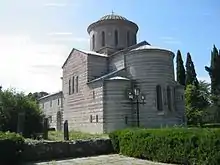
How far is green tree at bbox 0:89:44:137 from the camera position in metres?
20.9

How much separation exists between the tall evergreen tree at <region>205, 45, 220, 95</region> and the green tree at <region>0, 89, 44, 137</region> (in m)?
34.5

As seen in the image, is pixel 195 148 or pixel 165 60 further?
pixel 165 60

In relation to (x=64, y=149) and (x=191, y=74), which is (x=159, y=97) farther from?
(x=191, y=74)

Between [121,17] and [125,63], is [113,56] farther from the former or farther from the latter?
[121,17]

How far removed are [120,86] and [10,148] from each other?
54.9 ft

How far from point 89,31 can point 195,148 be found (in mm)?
27617

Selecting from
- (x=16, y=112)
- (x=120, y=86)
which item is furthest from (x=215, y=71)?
(x=16, y=112)

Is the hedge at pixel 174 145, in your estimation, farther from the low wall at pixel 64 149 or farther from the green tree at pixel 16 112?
the green tree at pixel 16 112

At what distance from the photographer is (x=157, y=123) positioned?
25797mm

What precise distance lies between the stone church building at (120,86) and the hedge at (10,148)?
1271 cm

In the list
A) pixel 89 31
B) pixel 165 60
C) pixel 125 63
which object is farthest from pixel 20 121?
pixel 89 31

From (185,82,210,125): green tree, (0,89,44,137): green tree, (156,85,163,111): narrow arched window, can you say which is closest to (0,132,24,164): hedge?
(0,89,44,137): green tree

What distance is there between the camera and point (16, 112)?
70.4 feet

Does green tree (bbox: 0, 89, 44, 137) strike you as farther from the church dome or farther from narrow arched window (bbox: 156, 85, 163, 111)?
the church dome
